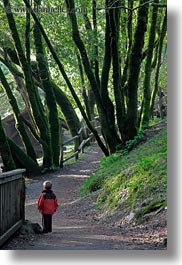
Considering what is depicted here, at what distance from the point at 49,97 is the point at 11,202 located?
5.29 meters

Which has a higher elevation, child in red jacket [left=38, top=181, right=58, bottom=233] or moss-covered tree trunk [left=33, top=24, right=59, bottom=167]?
moss-covered tree trunk [left=33, top=24, right=59, bottom=167]

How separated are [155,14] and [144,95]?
1.45 meters

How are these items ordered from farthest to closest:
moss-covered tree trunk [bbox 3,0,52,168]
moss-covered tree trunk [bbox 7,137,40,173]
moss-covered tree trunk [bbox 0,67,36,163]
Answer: moss-covered tree trunk [bbox 0,67,36,163]
moss-covered tree trunk [bbox 3,0,52,168]
moss-covered tree trunk [bbox 7,137,40,173]

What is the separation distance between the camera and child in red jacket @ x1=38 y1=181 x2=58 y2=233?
18.5 feet

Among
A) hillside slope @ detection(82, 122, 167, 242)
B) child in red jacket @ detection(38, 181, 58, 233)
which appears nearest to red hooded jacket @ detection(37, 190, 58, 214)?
child in red jacket @ detection(38, 181, 58, 233)

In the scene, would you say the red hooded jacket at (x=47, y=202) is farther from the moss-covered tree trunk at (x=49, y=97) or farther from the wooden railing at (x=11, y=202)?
the moss-covered tree trunk at (x=49, y=97)

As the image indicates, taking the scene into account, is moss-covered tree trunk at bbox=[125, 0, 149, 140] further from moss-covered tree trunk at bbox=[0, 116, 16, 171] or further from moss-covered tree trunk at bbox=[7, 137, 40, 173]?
moss-covered tree trunk at bbox=[0, 116, 16, 171]

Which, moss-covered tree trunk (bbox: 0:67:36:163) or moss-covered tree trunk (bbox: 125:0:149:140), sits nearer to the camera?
moss-covered tree trunk (bbox: 125:0:149:140)

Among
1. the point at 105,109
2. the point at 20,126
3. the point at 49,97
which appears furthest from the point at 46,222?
the point at 49,97

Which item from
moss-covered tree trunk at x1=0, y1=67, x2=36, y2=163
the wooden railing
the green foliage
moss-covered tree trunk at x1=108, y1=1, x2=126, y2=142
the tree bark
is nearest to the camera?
the wooden railing

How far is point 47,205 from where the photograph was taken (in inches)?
223

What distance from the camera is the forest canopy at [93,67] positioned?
744cm

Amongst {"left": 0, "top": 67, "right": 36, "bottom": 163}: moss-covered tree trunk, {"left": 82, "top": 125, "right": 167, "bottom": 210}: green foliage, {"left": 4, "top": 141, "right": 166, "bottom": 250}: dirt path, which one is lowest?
{"left": 4, "top": 141, "right": 166, "bottom": 250}: dirt path

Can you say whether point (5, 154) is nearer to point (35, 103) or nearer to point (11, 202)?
point (35, 103)
